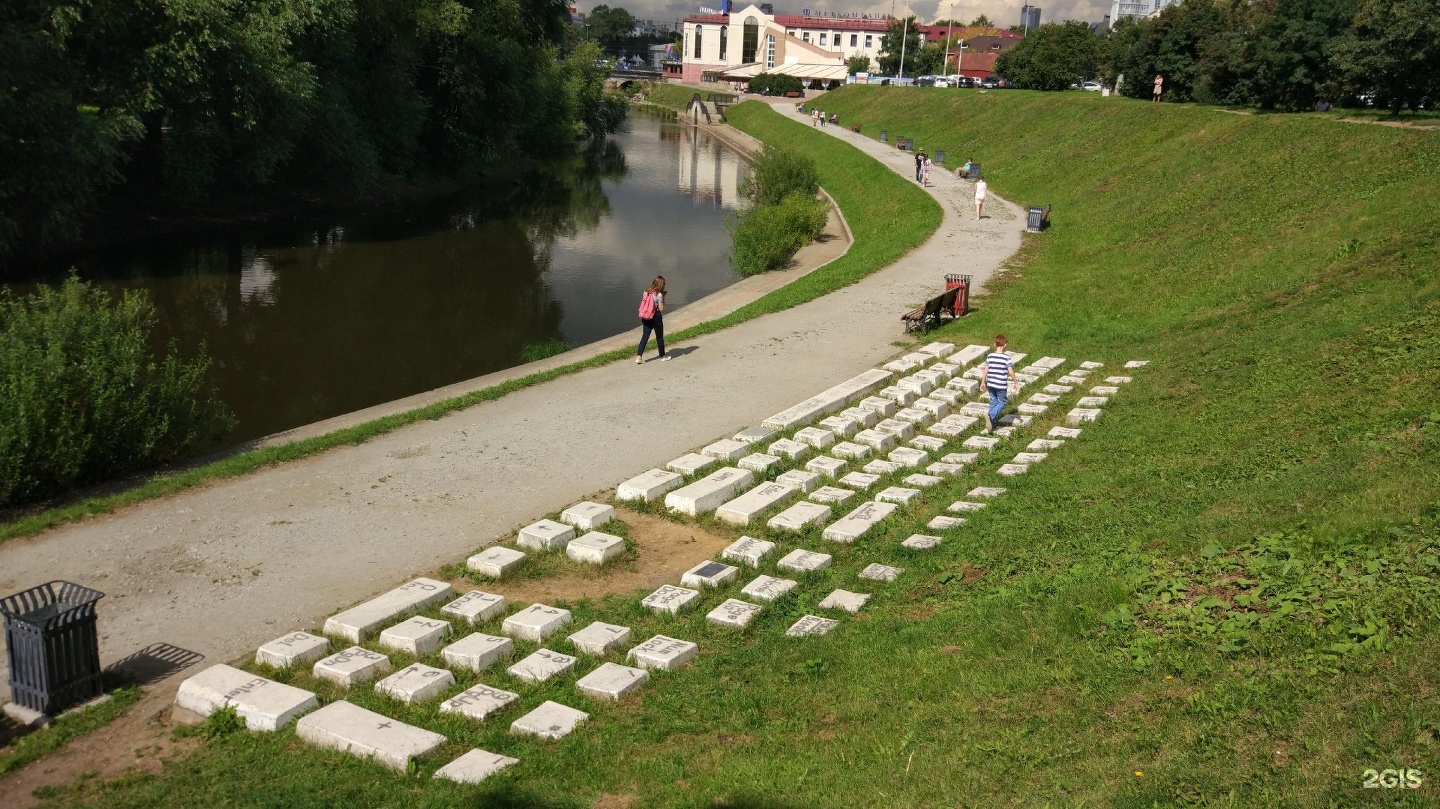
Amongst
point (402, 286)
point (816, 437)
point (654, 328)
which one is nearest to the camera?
point (816, 437)

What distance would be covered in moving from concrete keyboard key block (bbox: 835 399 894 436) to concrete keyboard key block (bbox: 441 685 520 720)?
6.97 metres

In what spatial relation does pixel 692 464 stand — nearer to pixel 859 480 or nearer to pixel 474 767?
pixel 859 480

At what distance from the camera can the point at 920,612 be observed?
340 inches

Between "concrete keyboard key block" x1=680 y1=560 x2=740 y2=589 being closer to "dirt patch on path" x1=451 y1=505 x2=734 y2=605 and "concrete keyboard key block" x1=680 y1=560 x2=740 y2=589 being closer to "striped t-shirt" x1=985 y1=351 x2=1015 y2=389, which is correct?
"dirt patch on path" x1=451 y1=505 x2=734 y2=605

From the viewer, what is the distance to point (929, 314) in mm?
19219

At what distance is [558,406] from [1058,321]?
10.1 meters

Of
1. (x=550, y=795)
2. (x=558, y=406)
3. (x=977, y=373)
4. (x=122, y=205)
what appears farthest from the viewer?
(x=122, y=205)

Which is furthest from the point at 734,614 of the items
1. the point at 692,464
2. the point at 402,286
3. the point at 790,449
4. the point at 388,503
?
the point at 402,286

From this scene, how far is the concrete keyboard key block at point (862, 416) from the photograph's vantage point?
1374cm

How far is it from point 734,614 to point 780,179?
26865 mm

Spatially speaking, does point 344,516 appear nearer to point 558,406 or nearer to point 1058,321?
point 558,406

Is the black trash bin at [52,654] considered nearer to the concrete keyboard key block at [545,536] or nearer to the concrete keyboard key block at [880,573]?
the concrete keyboard key block at [545,536]

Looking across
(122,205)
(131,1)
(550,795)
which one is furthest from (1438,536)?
(122,205)

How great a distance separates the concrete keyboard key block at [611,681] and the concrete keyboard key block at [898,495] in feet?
14.0
